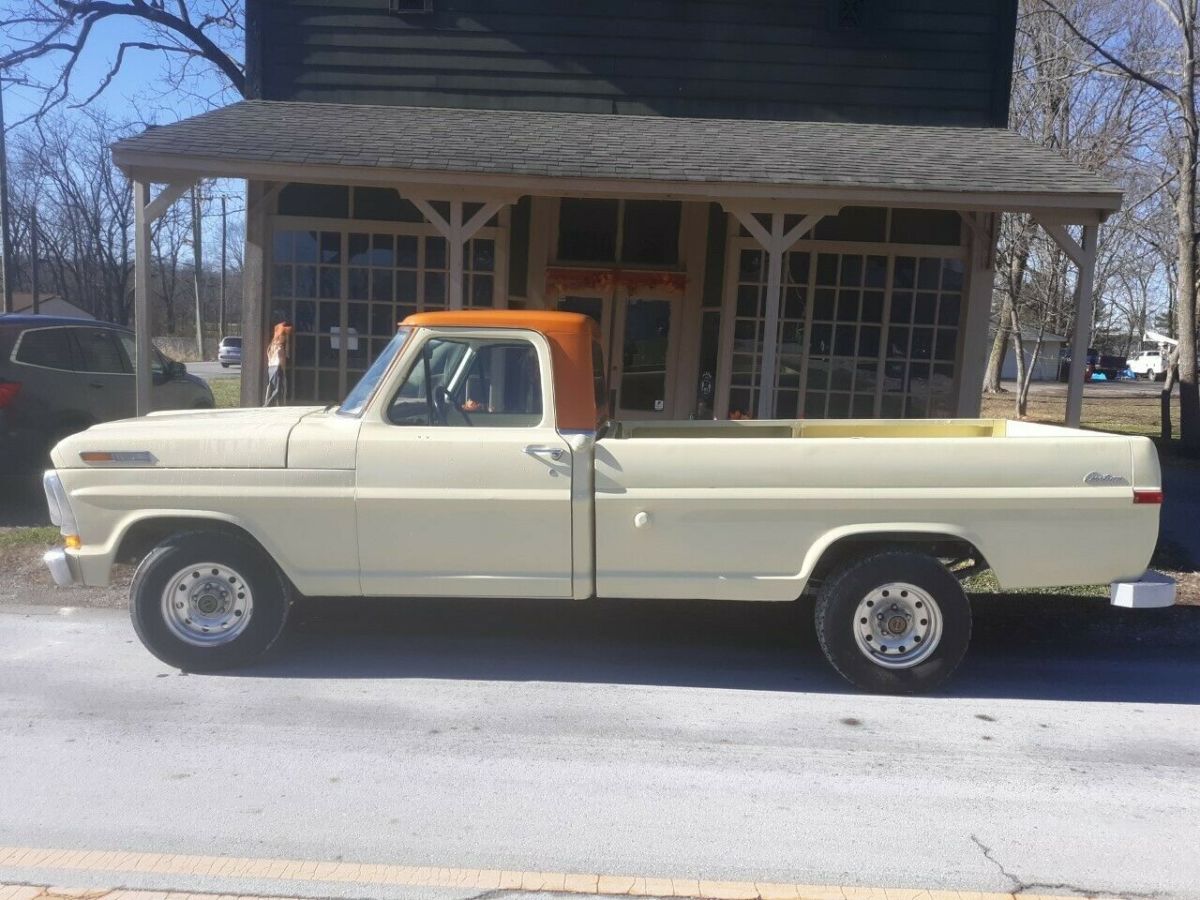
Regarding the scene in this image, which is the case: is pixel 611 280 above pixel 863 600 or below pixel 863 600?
above

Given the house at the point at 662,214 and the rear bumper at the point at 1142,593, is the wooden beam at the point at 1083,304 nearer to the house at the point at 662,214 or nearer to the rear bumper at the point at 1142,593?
the house at the point at 662,214

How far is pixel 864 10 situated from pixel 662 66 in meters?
2.31

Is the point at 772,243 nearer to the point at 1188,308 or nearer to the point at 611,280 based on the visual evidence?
the point at 611,280

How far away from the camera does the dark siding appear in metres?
11.4

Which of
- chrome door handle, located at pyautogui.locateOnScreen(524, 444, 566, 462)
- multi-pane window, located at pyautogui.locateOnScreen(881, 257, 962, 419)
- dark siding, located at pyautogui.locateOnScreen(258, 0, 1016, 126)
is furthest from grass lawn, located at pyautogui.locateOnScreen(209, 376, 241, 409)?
chrome door handle, located at pyautogui.locateOnScreen(524, 444, 566, 462)

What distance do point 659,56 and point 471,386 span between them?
734 centimetres

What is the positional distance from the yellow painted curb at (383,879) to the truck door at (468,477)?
1938 millimetres

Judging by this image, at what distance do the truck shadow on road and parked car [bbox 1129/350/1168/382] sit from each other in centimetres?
5993

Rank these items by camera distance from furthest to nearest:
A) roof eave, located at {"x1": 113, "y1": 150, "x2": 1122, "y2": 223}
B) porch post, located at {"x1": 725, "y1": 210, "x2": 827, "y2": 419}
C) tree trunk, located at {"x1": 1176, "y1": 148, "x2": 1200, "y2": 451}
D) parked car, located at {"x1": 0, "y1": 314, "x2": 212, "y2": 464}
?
tree trunk, located at {"x1": 1176, "y1": 148, "x2": 1200, "y2": 451}
parked car, located at {"x1": 0, "y1": 314, "x2": 212, "y2": 464}
porch post, located at {"x1": 725, "y1": 210, "x2": 827, "y2": 419}
roof eave, located at {"x1": 113, "y1": 150, "x2": 1122, "y2": 223}

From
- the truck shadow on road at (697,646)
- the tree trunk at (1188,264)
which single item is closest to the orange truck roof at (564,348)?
the truck shadow on road at (697,646)

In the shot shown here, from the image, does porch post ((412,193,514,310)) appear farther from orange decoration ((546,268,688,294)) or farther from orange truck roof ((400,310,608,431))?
orange truck roof ((400,310,608,431))

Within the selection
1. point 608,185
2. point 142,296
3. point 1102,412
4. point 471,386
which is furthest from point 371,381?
point 1102,412

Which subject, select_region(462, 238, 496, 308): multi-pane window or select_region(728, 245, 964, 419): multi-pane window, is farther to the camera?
select_region(462, 238, 496, 308): multi-pane window

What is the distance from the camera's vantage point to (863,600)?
5.27 m
